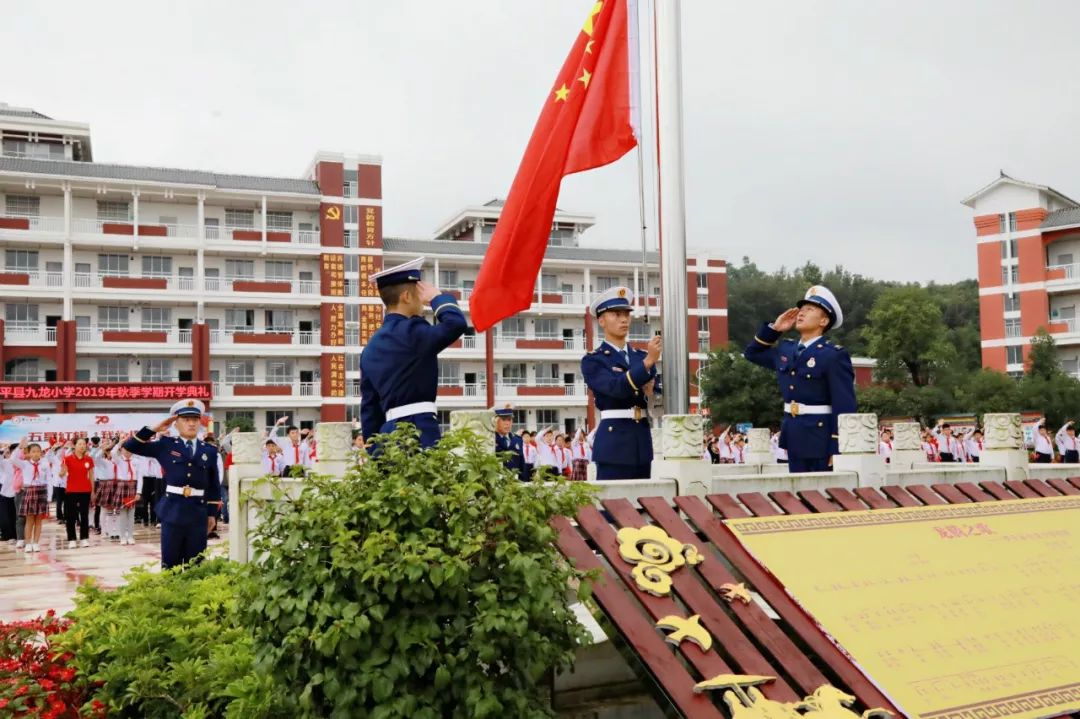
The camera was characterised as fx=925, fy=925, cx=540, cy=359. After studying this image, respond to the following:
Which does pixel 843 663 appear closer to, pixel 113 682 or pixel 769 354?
pixel 113 682

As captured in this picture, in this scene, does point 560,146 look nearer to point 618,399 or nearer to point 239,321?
point 618,399

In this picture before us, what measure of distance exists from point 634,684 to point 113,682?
228 centimetres

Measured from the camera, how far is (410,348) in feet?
15.0

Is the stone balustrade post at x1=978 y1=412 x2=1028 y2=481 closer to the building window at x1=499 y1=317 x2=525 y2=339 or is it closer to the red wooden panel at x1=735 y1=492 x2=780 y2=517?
the red wooden panel at x1=735 y1=492 x2=780 y2=517

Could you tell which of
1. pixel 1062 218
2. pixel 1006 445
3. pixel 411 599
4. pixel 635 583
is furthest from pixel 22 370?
pixel 1062 218

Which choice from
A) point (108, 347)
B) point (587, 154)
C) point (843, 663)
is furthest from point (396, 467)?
point (108, 347)

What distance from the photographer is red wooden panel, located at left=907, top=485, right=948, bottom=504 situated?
196 inches

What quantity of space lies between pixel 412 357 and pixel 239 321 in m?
32.9

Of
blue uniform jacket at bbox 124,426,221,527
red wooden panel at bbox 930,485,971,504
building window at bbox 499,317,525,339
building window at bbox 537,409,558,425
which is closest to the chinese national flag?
red wooden panel at bbox 930,485,971,504

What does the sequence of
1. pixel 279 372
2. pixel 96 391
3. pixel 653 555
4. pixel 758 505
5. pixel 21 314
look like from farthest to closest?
pixel 279 372 → pixel 21 314 → pixel 96 391 → pixel 758 505 → pixel 653 555

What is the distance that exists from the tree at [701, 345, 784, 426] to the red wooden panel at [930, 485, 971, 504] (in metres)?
28.8

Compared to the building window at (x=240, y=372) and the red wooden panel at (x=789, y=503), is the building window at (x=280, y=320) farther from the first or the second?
the red wooden panel at (x=789, y=503)

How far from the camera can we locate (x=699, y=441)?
466cm

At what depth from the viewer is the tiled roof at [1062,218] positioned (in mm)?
34938
